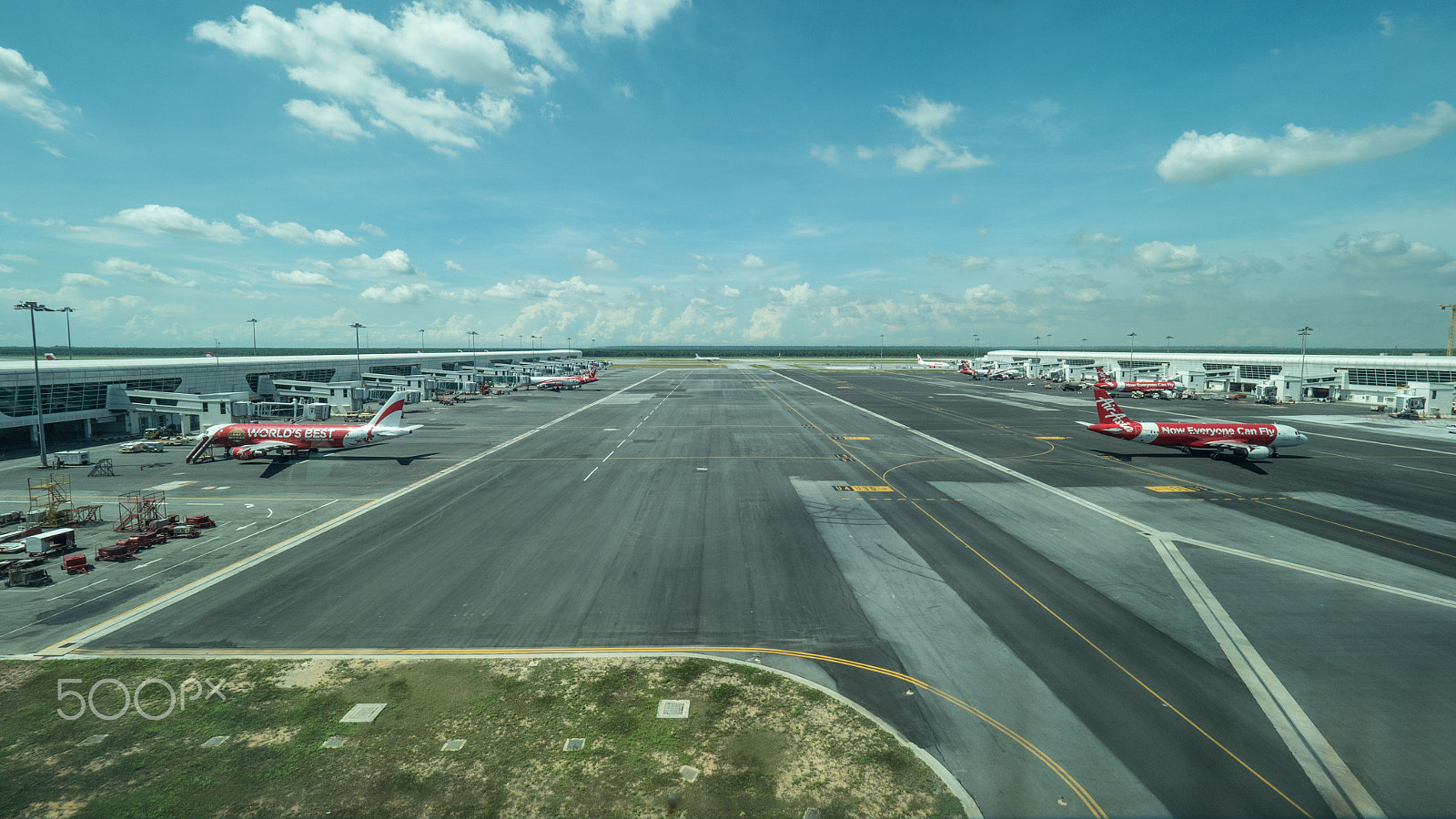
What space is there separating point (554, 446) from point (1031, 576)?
157 ft

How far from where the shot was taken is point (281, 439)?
51.5 metres

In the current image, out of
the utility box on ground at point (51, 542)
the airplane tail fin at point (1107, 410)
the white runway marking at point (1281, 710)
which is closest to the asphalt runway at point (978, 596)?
the white runway marking at point (1281, 710)

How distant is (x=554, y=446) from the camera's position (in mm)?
60750

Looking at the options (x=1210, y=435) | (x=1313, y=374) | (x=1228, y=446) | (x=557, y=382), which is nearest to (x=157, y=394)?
(x=557, y=382)

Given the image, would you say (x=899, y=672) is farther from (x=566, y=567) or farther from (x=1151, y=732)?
(x=566, y=567)

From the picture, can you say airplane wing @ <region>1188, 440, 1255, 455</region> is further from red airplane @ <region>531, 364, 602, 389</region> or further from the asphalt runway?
red airplane @ <region>531, 364, 602, 389</region>

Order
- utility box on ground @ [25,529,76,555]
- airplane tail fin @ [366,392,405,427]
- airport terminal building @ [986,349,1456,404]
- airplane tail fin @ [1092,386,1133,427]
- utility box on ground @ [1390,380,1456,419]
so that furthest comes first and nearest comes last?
airport terminal building @ [986,349,1456,404] < utility box on ground @ [1390,380,1456,419] < airplane tail fin @ [1092,386,1133,427] < airplane tail fin @ [366,392,405,427] < utility box on ground @ [25,529,76,555]

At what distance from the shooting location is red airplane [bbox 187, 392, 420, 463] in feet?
167

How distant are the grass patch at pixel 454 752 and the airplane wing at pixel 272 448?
36432 millimetres

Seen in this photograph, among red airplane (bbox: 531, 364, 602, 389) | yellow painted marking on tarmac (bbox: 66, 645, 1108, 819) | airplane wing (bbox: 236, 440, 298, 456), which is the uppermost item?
red airplane (bbox: 531, 364, 602, 389)

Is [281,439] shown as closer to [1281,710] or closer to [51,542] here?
[51,542]

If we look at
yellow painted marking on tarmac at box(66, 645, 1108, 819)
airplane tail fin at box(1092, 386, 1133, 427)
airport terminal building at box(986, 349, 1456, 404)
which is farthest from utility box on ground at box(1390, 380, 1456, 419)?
yellow painted marking on tarmac at box(66, 645, 1108, 819)

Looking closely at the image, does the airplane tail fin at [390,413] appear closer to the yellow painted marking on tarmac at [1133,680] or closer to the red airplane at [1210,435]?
the yellow painted marking on tarmac at [1133,680]

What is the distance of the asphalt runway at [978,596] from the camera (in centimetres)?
1529
